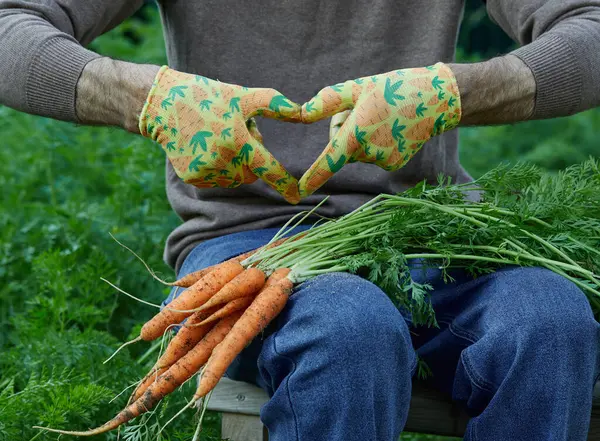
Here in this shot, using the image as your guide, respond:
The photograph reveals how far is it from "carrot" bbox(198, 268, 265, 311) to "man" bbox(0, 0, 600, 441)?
3.5 inches

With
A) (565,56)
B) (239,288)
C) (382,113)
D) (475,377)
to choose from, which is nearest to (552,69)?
(565,56)

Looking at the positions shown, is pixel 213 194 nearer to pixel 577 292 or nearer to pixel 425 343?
pixel 425 343

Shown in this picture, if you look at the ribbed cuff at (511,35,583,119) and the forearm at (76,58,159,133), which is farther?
the ribbed cuff at (511,35,583,119)

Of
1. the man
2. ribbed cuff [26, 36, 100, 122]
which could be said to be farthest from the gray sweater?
ribbed cuff [26, 36, 100, 122]

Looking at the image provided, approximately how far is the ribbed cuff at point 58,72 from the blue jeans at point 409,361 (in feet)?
2.14

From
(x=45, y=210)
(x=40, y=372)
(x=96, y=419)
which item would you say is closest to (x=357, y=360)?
(x=96, y=419)

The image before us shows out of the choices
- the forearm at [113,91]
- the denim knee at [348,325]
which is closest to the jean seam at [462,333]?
the denim knee at [348,325]

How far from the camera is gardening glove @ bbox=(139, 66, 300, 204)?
1.62 m

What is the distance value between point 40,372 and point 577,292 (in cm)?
144

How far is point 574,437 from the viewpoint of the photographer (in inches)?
62.1

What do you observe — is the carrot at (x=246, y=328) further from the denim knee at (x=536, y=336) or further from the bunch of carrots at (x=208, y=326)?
the denim knee at (x=536, y=336)

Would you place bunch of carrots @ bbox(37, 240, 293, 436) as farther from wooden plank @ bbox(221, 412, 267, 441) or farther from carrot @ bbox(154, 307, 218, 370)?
wooden plank @ bbox(221, 412, 267, 441)

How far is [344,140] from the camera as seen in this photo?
64.6 inches

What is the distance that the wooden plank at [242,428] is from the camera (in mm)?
1885
